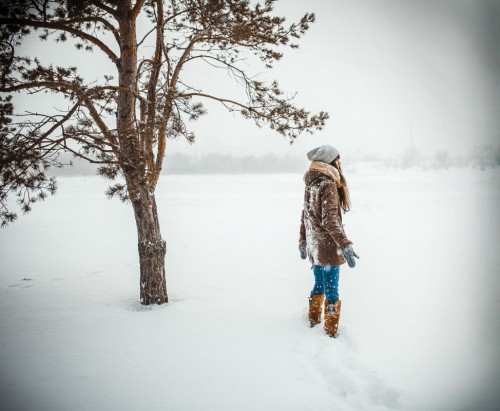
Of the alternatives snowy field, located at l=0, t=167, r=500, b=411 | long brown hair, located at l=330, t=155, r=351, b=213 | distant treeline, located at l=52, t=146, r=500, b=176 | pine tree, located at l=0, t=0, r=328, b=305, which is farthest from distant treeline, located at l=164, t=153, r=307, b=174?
long brown hair, located at l=330, t=155, r=351, b=213

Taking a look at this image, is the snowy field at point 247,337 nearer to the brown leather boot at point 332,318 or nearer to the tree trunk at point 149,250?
the brown leather boot at point 332,318

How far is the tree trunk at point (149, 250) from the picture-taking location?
13.8 feet

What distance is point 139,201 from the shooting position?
13.6ft

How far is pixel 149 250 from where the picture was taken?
426 centimetres

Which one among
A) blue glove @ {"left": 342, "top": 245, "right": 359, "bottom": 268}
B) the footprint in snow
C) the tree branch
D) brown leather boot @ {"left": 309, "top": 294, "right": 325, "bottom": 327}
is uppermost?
the tree branch

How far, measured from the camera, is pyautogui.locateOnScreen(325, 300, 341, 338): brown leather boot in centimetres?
337

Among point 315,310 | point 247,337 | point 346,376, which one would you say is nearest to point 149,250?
point 247,337

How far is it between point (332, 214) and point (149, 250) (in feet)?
8.38

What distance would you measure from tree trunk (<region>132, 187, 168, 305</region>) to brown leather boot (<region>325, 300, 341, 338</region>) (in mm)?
2338

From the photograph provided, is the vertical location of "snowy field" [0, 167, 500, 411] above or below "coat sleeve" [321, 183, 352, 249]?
below

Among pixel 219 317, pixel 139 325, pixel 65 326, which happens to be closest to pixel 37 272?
pixel 65 326

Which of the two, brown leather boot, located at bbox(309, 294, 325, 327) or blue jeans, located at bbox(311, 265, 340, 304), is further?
brown leather boot, located at bbox(309, 294, 325, 327)

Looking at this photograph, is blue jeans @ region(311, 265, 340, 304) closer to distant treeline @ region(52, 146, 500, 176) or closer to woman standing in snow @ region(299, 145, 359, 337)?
woman standing in snow @ region(299, 145, 359, 337)

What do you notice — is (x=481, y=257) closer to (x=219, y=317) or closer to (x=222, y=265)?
(x=222, y=265)
